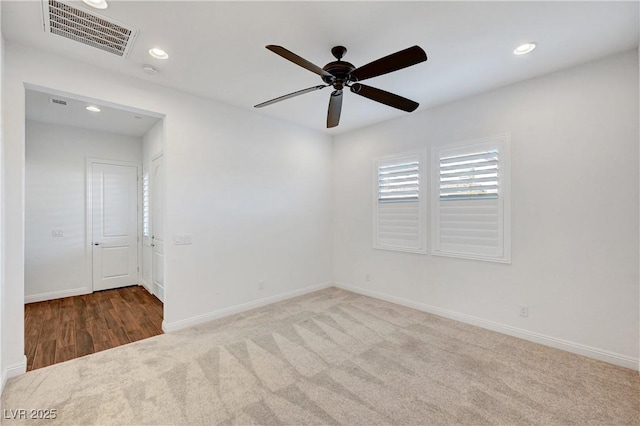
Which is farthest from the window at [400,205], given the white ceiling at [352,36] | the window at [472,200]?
the white ceiling at [352,36]

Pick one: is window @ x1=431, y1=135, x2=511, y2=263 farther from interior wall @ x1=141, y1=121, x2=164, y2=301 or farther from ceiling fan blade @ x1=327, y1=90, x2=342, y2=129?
interior wall @ x1=141, y1=121, x2=164, y2=301

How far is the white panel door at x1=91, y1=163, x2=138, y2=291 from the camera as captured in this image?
4.95m

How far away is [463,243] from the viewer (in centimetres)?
357

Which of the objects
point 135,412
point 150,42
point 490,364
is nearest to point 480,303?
point 490,364

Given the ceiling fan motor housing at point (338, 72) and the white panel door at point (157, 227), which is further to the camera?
the white panel door at point (157, 227)

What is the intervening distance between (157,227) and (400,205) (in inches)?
149

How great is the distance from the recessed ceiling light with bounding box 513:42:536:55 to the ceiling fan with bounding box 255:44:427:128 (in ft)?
3.27

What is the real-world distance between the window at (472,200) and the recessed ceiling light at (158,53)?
10.8ft

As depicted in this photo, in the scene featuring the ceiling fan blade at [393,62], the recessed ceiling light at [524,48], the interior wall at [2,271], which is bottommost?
the interior wall at [2,271]

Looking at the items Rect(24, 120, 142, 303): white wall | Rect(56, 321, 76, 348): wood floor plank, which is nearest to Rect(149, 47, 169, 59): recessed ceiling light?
Rect(56, 321, 76, 348): wood floor plank

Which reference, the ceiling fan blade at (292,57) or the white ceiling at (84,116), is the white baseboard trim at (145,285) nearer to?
the white ceiling at (84,116)

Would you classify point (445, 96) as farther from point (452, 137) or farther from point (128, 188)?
point (128, 188)

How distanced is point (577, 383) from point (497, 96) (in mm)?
2914

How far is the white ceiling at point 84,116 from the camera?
3715 mm
